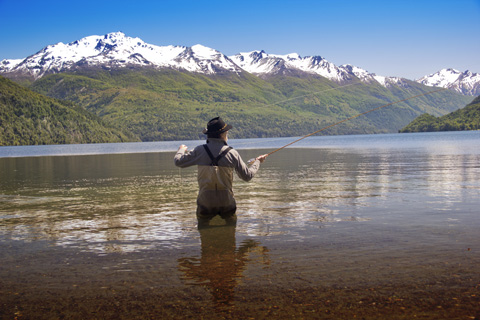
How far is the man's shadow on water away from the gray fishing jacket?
3.52 feet

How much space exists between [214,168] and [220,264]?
284 cm

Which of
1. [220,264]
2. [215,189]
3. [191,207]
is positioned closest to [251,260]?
[220,264]

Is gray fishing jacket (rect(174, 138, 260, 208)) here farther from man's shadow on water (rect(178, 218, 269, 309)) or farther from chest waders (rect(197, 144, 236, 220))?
man's shadow on water (rect(178, 218, 269, 309))

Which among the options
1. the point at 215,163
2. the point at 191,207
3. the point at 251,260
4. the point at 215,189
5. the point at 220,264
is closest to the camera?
the point at 220,264

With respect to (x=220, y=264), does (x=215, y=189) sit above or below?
above

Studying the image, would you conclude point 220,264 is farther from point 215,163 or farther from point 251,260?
point 215,163

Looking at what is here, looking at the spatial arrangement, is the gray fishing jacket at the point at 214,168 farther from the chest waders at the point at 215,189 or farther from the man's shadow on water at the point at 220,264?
the man's shadow on water at the point at 220,264

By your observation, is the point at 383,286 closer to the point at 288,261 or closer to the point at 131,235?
the point at 288,261

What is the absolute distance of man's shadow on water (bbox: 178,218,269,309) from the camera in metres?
7.19

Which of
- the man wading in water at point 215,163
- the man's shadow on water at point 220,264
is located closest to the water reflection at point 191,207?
the man's shadow on water at point 220,264

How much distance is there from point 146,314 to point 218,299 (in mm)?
1080

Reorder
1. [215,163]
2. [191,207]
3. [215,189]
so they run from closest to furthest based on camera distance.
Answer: [215,163] → [215,189] → [191,207]

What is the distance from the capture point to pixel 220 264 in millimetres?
8688

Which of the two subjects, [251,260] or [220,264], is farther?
[251,260]
